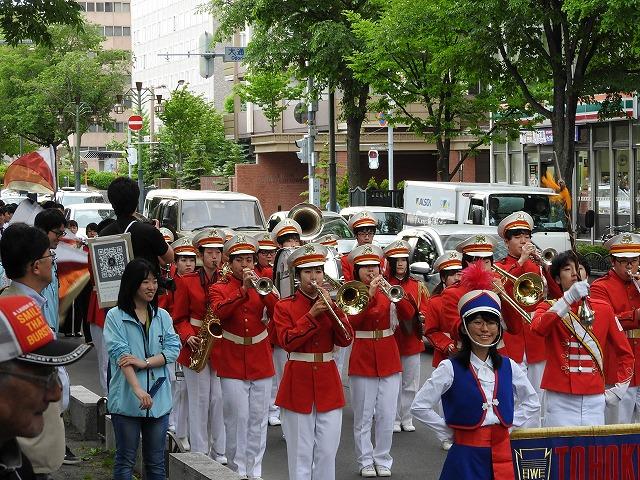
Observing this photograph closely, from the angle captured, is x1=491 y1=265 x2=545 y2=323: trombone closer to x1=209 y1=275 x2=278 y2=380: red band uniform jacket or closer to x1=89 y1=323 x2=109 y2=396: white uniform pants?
x1=209 y1=275 x2=278 y2=380: red band uniform jacket

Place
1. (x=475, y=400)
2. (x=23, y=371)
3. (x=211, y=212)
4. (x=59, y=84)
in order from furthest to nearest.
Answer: (x=59, y=84) < (x=211, y=212) < (x=475, y=400) < (x=23, y=371)

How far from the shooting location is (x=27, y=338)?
352 centimetres

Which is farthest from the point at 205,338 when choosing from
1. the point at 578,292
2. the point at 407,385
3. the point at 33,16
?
the point at 33,16

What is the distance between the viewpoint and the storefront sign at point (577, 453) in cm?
707

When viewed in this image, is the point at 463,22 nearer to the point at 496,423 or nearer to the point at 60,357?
the point at 496,423

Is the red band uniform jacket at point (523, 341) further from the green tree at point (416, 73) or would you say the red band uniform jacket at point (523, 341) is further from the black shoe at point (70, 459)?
the green tree at point (416, 73)

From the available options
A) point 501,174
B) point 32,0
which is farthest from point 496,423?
point 501,174

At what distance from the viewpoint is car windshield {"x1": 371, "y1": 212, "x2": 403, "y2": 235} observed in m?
25.8

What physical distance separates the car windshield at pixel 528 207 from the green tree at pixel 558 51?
1.62m

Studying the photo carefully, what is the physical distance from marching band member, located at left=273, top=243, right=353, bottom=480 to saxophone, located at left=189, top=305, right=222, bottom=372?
125 centimetres

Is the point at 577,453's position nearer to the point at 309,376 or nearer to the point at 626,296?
the point at 309,376

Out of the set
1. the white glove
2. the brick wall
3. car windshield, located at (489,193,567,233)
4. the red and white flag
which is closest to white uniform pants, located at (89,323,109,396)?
the red and white flag

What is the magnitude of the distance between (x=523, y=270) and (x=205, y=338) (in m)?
2.88

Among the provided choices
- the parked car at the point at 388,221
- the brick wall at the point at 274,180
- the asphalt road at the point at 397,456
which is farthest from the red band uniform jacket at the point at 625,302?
the brick wall at the point at 274,180
